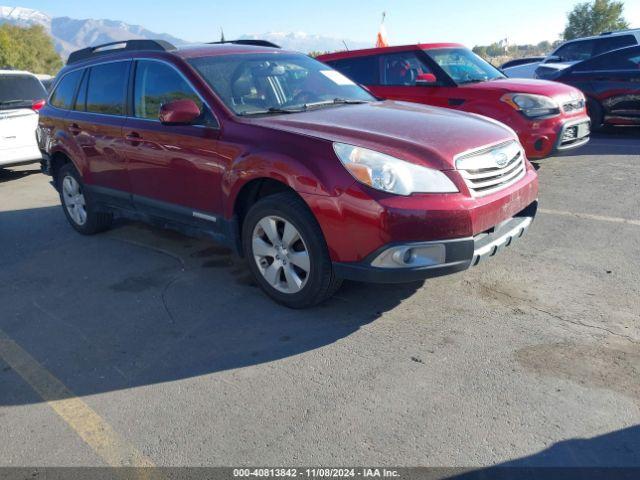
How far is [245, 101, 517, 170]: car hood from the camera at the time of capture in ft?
11.3

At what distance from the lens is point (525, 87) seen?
6977 millimetres

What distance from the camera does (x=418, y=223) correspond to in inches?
129

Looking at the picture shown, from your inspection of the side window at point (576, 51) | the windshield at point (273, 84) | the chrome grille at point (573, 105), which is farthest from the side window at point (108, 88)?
the side window at point (576, 51)

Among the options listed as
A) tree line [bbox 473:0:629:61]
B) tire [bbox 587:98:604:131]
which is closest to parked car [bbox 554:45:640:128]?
tire [bbox 587:98:604:131]

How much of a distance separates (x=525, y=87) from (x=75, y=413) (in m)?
6.24

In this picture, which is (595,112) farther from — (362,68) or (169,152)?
(169,152)

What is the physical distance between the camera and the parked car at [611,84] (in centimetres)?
919

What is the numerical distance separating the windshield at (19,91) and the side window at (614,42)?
1164cm

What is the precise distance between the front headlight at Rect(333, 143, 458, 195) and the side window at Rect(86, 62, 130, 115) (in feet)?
8.70

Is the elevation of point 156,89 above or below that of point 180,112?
above

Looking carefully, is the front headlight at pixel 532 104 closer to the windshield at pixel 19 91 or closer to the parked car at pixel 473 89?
the parked car at pixel 473 89

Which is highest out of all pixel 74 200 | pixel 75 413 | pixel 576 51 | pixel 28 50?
pixel 28 50

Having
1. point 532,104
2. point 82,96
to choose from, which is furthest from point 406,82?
point 82,96

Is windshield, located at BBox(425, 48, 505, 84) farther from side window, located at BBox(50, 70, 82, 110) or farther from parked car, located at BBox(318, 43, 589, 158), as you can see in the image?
side window, located at BBox(50, 70, 82, 110)
